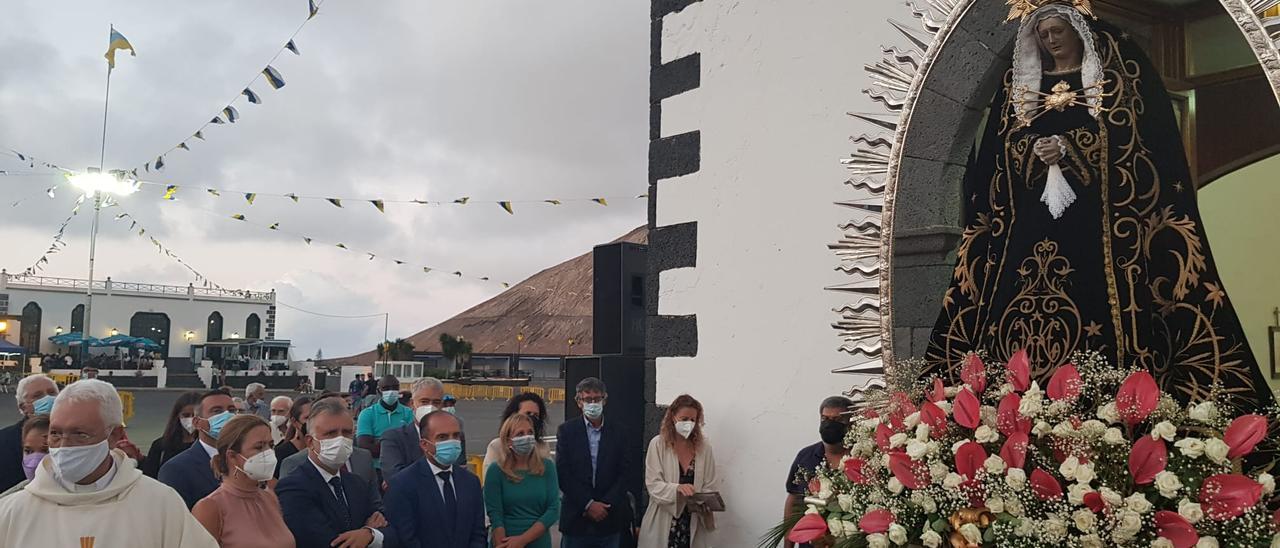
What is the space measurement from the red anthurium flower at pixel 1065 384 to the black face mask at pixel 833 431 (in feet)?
4.51

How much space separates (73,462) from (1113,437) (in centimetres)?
255

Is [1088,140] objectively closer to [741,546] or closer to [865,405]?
[865,405]

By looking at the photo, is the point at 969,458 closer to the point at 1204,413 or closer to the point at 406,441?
the point at 1204,413

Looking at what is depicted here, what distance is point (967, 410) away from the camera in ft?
7.99

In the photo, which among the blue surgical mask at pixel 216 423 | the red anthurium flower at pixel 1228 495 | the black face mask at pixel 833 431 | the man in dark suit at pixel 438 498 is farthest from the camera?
the blue surgical mask at pixel 216 423

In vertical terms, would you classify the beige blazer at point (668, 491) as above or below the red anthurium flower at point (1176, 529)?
below

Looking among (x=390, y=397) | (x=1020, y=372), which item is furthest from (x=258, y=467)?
(x=390, y=397)

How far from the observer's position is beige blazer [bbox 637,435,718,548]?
4461 millimetres

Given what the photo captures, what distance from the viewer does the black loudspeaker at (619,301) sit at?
6.73 m

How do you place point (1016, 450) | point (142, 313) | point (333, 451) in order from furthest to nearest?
point (142, 313) < point (333, 451) < point (1016, 450)

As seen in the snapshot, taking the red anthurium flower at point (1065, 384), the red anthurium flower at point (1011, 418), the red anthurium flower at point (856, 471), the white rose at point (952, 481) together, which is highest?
the red anthurium flower at point (1065, 384)

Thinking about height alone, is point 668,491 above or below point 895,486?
below

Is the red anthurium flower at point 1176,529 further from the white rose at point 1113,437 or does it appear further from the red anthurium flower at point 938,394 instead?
the red anthurium flower at point 938,394

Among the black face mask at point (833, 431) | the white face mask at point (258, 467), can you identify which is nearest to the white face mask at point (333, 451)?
the white face mask at point (258, 467)
